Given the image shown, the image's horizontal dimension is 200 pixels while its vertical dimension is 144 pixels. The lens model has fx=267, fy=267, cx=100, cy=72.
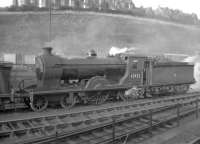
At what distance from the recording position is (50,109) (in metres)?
12.8

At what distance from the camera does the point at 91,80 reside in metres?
13.6

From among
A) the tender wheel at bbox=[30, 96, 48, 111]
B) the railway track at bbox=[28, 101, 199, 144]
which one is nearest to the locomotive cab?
the tender wheel at bbox=[30, 96, 48, 111]

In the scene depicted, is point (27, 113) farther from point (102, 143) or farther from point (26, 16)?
point (26, 16)

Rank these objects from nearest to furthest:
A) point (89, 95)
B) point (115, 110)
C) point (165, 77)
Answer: point (115, 110) < point (89, 95) < point (165, 77)

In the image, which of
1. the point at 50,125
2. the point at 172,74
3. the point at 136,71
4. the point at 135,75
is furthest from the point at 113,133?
the point at 172,74

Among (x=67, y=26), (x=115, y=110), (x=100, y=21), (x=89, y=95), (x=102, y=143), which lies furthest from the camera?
(x=100, y=21)

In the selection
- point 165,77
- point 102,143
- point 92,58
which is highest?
point 92,58

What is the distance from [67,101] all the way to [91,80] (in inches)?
63.7

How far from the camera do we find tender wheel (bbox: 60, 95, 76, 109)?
42.3 ft

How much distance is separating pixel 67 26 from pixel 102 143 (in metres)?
41.9

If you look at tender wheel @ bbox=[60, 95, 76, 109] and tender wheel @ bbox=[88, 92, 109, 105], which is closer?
tender wheel @ bbox=[60, 95, 76, 109]

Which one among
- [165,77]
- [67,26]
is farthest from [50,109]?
[67,26]

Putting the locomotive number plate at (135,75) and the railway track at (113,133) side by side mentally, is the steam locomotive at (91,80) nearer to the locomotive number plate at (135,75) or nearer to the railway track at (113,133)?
the locomotive number plate at (135,75)

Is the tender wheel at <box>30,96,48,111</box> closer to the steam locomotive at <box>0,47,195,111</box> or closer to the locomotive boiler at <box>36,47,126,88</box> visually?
the steam locomotive at <box>0,47,195,111</box>
